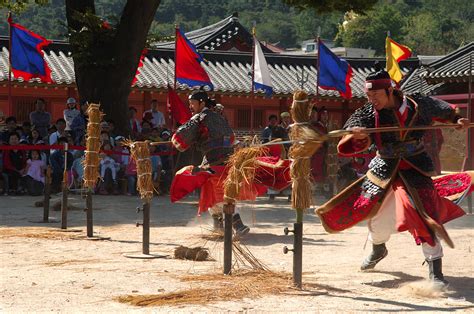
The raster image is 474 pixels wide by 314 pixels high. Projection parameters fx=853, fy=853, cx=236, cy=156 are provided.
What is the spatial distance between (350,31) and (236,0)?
109 feet

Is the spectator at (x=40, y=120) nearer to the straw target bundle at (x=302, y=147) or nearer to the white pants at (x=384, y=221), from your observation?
the white pants at (x=384, y=221)

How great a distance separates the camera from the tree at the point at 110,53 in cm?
1605

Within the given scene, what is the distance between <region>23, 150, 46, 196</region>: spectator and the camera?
1455cm

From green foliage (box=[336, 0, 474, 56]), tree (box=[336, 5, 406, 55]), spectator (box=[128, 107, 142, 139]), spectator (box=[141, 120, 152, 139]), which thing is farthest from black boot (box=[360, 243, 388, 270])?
tree (box=[336, 5, 406, 55])

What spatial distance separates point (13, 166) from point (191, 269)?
8464 millimetres

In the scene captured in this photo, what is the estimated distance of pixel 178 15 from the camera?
3556 inches

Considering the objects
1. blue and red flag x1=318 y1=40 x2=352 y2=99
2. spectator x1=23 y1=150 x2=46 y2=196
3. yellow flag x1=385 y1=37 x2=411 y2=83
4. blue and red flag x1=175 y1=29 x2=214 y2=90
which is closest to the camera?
spectator x1=23 y1=150 x2=46 y2=196

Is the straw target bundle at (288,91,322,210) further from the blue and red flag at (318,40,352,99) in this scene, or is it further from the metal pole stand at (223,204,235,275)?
the blue and red flag at (318,40,352,99)

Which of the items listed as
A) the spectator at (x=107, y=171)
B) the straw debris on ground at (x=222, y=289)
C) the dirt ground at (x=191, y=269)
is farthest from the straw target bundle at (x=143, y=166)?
the spectator at (x=107, y=171)

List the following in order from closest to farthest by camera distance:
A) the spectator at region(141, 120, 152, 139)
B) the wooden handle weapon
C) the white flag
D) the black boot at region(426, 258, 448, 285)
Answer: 1. the wooden handle weapon
2. the black boot at region(426, 258, 448, 285)
3. the spectator at region(141, 120, 152, 139)
4. the white flag

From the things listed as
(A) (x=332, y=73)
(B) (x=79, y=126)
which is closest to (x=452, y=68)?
(A) (x=332, y=73)

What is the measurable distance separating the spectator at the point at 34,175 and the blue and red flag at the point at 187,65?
337cm

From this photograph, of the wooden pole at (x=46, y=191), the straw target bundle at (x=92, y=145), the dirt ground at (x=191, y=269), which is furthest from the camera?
the wooden pole at (x=46, y=191)

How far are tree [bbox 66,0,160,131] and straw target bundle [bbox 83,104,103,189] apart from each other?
6.89 m
